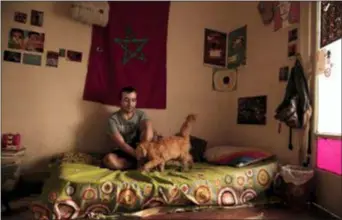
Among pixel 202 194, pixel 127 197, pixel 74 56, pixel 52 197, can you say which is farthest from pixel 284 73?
pixel 52 197

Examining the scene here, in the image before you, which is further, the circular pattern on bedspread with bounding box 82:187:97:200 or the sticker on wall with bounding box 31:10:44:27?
the sticker on wall with bounding box 31:10:44:27

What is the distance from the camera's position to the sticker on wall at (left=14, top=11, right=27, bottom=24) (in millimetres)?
2053

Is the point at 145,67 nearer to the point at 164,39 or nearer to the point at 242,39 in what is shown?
the point at 164,39

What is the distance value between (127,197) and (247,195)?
2.93ft

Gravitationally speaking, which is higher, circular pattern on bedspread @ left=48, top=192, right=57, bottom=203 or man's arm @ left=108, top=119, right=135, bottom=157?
man's arm @ left=108, top=119, right=135, bottom=157

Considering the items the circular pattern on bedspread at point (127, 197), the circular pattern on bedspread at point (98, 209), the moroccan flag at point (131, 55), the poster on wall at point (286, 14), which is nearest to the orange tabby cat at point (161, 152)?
the circular pattern on bedspread at point (127, 197)

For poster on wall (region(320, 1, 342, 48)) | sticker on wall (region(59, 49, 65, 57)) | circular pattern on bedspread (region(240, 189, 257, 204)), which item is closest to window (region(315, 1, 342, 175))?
poster on wall (region(320, 1, 342, 48))

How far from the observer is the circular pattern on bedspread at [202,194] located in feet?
5.24

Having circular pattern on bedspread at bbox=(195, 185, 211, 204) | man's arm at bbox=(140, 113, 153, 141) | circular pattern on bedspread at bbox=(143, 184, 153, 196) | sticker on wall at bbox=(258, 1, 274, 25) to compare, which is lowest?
circular pattern on bedspread at bbox=(195, 185, 211, 204)

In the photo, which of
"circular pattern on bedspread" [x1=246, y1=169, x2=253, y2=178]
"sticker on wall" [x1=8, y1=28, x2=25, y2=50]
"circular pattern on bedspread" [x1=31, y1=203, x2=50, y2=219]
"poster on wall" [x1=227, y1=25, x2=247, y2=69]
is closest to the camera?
"circular pattern on bedspread" [x1=31, y1=203, x2=50, y2=219]

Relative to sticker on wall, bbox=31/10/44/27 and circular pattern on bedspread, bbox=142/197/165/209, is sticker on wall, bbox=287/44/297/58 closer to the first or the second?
circular pattern on bedspread, bbox=142/197/165/209

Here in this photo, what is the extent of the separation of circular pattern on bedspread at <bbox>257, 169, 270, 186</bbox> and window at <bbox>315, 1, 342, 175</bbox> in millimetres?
375

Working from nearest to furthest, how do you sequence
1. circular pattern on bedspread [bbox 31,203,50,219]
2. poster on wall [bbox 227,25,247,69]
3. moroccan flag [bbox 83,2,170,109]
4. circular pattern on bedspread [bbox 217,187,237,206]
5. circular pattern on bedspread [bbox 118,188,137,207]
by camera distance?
circular pattern on bedspread [bbox 31,203,50,219] < circular pattern on bedspread [bbox 118,188,137,207] < circular pattern on bedspread [bbox 217,187,237,206] < moroccan flag [bbox 83,2,170,109] < poster on wall [bbox 227,25,247,69]

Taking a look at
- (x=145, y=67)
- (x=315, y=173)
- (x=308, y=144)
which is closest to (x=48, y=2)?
(x=145, y=67)
